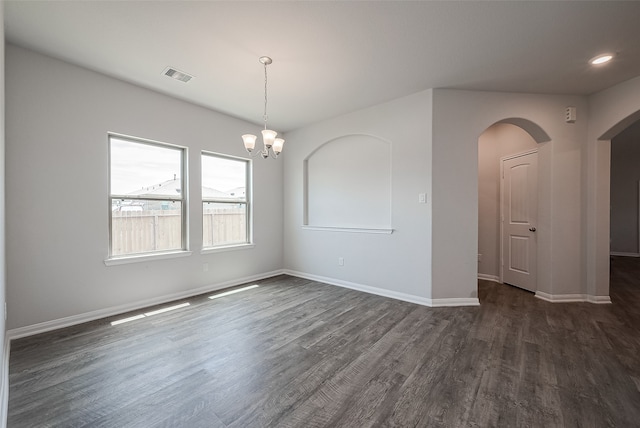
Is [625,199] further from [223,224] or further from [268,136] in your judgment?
[223,224]

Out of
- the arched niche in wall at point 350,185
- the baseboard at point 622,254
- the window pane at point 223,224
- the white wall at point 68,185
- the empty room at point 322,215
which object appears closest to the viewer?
the empty room at point 322,215

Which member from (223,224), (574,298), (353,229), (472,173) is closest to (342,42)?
(472,173)

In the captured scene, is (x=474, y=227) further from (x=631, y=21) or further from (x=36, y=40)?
(x=36, y=40)

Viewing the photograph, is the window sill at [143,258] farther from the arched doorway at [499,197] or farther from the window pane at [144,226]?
the arched doorway at [499,197]

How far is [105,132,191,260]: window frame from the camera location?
3271 millimetres

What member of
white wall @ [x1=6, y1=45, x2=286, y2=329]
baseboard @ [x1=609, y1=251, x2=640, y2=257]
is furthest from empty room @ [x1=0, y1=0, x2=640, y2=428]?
baseboard @ [x1=609, y1=251, x2=640, y2=257]

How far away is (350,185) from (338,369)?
3.03 m

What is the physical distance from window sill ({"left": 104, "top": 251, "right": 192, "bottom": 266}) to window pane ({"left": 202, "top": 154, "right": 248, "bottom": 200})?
3.16 feet

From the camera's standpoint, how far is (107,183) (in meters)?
3.21

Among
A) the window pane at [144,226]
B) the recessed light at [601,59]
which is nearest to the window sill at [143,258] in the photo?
the window pane at [144,226]

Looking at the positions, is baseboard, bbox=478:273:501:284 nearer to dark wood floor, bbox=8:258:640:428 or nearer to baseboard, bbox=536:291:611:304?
baseboard, bbox=536:291:611:304

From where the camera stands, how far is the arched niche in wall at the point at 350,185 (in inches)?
165

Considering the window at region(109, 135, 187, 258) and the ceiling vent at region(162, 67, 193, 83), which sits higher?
the ceiling vent at region(162, 67, 193, 83)

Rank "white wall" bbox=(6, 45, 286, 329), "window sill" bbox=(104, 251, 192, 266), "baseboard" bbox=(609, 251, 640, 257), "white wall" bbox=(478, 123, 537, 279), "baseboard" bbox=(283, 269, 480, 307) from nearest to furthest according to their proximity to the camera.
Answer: "white wall" bbox=(6, 45, 286, 329)
"window sill" bbox=(104, 251, 192, 266)
"baseboard" bbox=(283, 269, 480, 307)
"white wall" bbox=(478, 123, 537, 279)
"baseboard" bbox=(609, 251, 640, 257)
